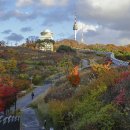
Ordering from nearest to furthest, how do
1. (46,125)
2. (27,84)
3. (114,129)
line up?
(114,129), (46,125), (27,84)

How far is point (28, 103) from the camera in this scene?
64.8 meters

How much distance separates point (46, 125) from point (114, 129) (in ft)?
48.6

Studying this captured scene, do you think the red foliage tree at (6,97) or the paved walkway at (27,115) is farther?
the red foliage tree at (6,97)

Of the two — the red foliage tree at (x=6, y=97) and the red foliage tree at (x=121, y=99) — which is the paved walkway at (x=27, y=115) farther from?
the red foliage tree at (x=121, y=99)

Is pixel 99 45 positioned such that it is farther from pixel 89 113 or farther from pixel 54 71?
pixel 89 113

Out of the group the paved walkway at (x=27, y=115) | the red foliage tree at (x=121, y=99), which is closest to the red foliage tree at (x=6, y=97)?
the paved walkway at (x=27, y=115)

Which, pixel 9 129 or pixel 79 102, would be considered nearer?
pixel 9 129

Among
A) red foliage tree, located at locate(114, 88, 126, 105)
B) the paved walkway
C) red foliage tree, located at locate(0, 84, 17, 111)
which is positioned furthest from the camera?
red foliage tree, located at locate(0, 84, 17, 111)

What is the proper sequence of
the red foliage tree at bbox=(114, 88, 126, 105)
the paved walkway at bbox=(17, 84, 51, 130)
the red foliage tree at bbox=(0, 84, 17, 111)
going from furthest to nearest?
the red foliage tree at bbox=(0, 84, 17, 111) < the paved walkway at bbox=(17, 84, 51, 130) < the red foliage tree at bbox=(114, 88, 126, 105)

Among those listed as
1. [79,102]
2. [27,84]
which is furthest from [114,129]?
[27,84]

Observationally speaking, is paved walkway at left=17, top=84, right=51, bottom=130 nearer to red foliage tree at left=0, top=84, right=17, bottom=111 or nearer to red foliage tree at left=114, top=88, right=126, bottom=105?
red foliage tree at left=0, top=84, right=17, bottom=111

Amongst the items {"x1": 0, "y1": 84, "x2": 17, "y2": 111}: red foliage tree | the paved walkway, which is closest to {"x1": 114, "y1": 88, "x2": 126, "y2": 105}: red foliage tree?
the paved walkway

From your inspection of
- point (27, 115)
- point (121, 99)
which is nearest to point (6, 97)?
point (27, 115)

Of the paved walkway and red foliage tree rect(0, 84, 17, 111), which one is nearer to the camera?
the paved walkway
